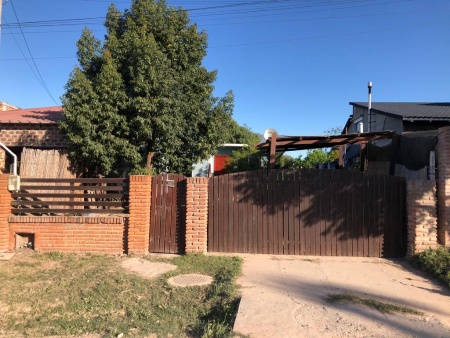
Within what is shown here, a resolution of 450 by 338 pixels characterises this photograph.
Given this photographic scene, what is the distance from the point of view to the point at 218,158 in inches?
789

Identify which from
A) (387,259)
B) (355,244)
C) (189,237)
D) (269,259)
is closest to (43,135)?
(189,237)

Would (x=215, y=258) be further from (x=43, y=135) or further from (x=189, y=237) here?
(x=43, y=135)

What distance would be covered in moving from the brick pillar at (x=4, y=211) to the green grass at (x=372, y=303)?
6.59 metres

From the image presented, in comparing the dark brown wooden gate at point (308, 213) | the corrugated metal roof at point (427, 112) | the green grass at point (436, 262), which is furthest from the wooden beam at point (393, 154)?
the corrugated metal roof at point (427, 112)

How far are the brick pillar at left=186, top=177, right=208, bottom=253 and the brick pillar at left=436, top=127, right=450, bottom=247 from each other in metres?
4.64

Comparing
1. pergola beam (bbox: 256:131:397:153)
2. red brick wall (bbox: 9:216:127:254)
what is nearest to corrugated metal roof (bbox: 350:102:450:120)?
pergola beam (bbox: 256:131:397:153)

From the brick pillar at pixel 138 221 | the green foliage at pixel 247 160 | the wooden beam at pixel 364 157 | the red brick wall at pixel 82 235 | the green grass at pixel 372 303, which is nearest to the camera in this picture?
the green grass at pixel 372 303

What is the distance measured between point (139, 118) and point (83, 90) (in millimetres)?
1571

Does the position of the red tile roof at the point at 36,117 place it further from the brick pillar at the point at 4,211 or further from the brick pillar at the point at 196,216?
the brick pillar at the point at 196,216

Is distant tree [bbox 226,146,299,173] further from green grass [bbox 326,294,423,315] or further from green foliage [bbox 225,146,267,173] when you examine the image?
green grass [bbox 326,294,423,315]

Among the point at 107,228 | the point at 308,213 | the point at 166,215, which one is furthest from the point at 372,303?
the point at 107,228

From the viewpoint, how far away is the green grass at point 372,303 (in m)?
4.37

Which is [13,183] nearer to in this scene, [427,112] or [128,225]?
[128,225]

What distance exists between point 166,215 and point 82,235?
1.80 m
